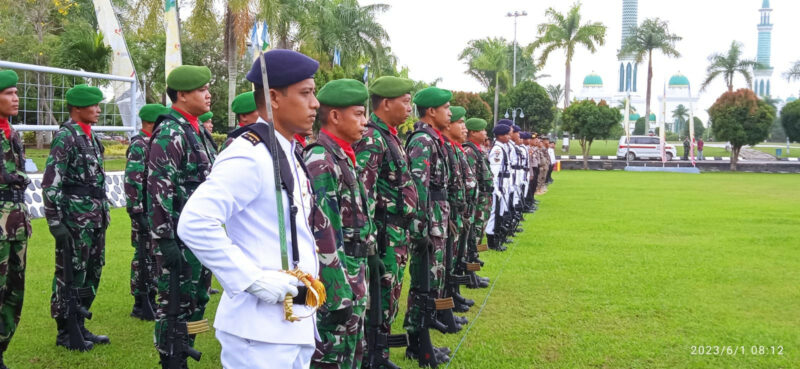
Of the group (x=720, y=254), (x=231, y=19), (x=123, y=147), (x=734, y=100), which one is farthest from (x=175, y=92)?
(x=734, y=100)

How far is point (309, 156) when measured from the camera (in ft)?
10.7

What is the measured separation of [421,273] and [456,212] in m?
1.42

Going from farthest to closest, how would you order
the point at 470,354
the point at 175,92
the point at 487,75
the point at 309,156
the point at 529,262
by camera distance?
1. the point at 487,75
2. the point at 529,262
3. the point at 470,354
4. the point at 175,92
5. the point at 309,156

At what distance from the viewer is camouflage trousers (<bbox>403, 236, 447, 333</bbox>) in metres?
4.99

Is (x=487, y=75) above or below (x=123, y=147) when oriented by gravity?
above

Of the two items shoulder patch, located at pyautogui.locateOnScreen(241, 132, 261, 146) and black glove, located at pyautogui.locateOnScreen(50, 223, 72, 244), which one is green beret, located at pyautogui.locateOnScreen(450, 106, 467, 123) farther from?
shoulder patch, located at pyautogui.locateOnScreen(241, 132, 261, 146)

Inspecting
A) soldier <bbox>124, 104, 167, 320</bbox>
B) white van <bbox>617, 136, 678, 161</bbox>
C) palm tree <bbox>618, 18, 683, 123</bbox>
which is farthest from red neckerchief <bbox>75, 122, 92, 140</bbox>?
palm tree <bbox>618, 18, 683, 123</bbox>

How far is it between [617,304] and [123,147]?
2844cm

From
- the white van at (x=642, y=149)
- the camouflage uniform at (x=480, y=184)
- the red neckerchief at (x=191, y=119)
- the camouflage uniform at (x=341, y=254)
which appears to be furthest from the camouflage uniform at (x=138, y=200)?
the white van at (x=642, y=149)

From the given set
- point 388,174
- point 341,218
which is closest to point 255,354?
point 341,218

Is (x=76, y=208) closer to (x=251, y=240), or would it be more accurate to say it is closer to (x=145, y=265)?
(x=145, y=265)

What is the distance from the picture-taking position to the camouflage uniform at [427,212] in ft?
15.7

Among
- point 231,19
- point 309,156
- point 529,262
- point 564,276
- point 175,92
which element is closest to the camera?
point 309,156

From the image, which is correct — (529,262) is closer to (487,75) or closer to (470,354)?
(470,354)
